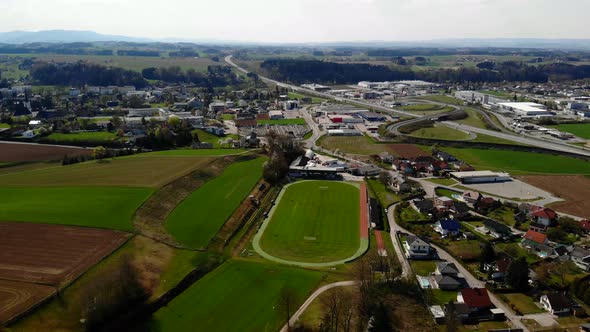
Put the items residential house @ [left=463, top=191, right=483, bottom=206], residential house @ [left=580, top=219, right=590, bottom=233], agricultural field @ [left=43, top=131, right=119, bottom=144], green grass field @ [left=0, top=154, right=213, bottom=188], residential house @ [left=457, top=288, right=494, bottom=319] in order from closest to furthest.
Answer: residential house @ [left=457, top=288, right=494, bottom=319] → residential house @ [left=580, top=219, right=590, bottom=233] → green grass field @ [left=0, top=154, right=213, bottom=188] → residential house @ [left=463, top=191, right=483, bottom=206] → agricultural field @ [left=43, top=131, right=119, bottom=144]

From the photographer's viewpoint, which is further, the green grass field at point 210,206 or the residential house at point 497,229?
the residential house at point 497,229

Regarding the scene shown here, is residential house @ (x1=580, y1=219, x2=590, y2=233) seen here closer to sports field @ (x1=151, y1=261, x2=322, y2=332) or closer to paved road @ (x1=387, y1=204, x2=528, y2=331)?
paved road @ (x1=387, y1=204, x2=528, y2=331)

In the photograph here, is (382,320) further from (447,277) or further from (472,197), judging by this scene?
(472,197)

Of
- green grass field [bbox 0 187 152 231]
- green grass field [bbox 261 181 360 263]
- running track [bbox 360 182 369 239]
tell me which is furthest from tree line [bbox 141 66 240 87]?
green grass field [bbox 0 187 152 231]

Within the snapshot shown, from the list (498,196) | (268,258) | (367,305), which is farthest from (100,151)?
(498,196)

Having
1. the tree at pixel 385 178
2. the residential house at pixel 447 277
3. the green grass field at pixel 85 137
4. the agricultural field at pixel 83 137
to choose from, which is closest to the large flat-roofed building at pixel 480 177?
the tree at pixel 385 178

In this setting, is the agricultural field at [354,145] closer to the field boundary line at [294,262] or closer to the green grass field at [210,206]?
the green grass field at [210,206]
